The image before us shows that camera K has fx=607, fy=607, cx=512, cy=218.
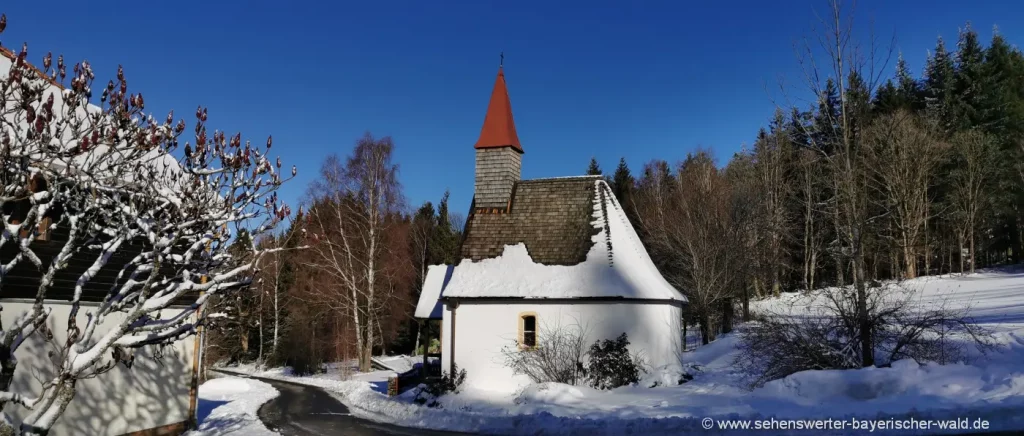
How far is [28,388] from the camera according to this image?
389 inches

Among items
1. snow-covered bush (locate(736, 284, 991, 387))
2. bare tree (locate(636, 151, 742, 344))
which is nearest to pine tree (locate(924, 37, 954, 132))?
bare tree (locate(636, 151, 742, 344))

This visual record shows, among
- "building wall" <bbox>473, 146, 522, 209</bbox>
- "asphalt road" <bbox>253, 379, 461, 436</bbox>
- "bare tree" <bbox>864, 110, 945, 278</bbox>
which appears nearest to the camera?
"asphalt road" <bbox>253, 379, 461, 436</bbox>

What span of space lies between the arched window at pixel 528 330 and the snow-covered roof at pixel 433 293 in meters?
3.01

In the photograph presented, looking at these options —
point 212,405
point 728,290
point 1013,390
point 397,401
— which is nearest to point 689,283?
point 728,290

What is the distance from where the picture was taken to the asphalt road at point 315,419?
12992 mm

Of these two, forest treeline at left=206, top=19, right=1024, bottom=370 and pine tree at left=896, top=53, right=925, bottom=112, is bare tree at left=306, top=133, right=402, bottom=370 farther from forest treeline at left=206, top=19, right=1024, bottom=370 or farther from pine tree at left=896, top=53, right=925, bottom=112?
pine tree at left=896, top=53, right=925, bottom=112

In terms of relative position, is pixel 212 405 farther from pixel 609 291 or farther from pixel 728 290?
pixel 728 290

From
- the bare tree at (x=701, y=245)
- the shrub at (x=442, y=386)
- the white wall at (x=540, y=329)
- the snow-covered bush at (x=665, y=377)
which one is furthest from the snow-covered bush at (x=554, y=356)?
the bare tree at (x=701, y=245)

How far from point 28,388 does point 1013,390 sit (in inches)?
640

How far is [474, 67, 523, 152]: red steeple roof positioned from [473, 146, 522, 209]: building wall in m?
0.20

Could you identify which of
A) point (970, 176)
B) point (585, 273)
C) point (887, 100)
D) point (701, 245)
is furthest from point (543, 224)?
point (887, 100)

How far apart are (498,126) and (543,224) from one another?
398cm

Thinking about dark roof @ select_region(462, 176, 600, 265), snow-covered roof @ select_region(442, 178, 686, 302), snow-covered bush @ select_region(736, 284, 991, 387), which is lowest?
snow-covered bush @ select_region(736, 284, 991, 387)

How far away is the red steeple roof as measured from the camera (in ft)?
67.3
